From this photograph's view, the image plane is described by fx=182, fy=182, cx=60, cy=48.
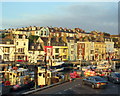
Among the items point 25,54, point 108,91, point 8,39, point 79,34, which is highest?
point 79,34

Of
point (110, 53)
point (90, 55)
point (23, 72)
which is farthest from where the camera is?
point (110, 53)

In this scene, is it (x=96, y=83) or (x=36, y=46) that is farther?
(x=36, y=46)

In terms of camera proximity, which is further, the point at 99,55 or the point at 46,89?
the point at 99,55

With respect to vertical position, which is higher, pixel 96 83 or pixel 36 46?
pixel 36 46

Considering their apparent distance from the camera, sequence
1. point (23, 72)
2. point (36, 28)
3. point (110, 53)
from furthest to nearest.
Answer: point (36, 28) < point (110, 53) < point (23, 72)

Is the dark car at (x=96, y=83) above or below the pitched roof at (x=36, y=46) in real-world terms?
below

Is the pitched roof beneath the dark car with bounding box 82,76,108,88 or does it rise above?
above

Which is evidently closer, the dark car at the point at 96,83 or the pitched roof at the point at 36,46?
the dark car at the point at 96,83

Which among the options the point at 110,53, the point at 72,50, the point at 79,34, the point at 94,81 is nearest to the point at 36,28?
the point at 79,34

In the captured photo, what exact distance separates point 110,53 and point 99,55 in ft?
25.2

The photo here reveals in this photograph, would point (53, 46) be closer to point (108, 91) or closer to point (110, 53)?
point (110, 53)

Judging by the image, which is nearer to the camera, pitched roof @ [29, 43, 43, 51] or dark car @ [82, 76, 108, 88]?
dark car @ [82, 76, 108, 88]

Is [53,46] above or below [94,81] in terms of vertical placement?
above

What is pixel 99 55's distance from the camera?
3329 inches
